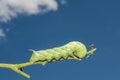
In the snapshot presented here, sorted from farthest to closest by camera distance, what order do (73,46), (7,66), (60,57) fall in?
(7,66)
(73,46)
(60,57)

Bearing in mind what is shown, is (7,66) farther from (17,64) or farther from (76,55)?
(76,55)

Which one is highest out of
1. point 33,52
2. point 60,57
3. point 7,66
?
point 7,66


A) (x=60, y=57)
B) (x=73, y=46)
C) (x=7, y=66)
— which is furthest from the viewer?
(x=7, y=66)

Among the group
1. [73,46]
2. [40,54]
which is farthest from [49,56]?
[73,46]

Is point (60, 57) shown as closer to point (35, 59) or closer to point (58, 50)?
point (58, 50)

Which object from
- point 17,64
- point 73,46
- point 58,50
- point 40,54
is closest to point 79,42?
point 73,46

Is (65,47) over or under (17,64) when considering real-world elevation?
under

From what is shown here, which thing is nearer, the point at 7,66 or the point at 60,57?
the point at 60,57
